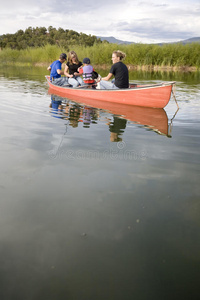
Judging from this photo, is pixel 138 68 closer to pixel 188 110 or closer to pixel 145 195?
pixel 188 110

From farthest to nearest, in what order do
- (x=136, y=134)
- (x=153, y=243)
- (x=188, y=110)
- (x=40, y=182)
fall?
(x=188, y=110) < (x=136, y=134) < (x=40, y=182) < (x=153, y=243)

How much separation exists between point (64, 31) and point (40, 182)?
45.5 metres

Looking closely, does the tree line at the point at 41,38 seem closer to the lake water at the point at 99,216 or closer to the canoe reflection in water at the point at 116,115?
the canoe reflection in water at the point at 116,115

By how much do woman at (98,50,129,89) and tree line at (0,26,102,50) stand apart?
31931mm

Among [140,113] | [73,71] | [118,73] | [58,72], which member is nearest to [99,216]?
[140,113]

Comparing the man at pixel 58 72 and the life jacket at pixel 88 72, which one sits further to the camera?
the man at pixel 58 72

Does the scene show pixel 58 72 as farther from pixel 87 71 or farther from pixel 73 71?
pixel 87 71

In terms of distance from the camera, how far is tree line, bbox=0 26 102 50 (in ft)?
127

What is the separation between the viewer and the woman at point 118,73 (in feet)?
23.8

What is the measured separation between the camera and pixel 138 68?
20625 mm

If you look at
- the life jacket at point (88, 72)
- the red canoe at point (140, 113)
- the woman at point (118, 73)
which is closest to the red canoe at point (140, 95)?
the red canoe at point (140, 113)

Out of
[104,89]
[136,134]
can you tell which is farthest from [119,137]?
[104,89]

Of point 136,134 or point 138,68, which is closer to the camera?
point 136,134

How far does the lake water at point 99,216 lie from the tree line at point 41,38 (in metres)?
36.3
